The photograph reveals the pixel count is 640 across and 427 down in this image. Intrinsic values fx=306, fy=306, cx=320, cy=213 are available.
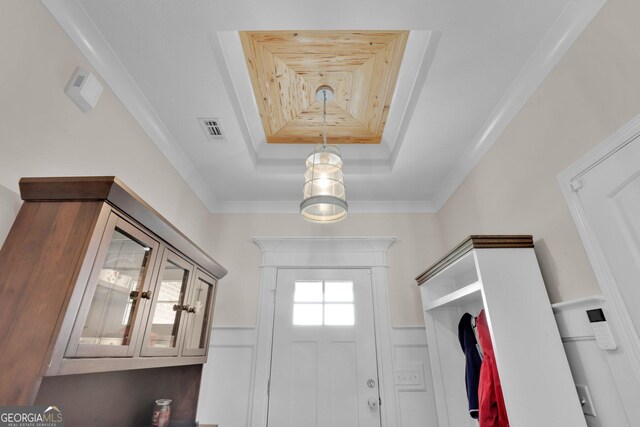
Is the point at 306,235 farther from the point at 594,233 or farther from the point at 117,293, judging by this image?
the point at 594,233

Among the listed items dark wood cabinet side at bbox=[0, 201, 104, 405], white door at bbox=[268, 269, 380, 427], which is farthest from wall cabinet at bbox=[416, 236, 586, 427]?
dark wood cabinet side at bbox=[0, 201, 104, 405]

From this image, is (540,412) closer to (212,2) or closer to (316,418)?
(316,418)

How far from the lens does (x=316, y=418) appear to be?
2377mm

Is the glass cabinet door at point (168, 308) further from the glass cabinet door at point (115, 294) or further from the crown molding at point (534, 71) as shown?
the crown molding at point (534, 71)

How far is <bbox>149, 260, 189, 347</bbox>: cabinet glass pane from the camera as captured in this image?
4.45 ft

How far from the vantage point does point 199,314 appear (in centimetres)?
185

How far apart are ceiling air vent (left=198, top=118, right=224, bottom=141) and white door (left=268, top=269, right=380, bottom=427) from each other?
1329 millimetres

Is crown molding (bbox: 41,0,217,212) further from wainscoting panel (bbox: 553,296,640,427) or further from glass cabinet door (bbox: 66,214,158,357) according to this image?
wainscoting panel (bbox: 553,296,640,427)

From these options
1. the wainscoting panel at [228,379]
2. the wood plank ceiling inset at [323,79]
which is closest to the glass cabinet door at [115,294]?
the wood plank ceiling inset at [323,79]

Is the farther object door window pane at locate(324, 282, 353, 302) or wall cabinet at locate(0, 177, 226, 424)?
door window pane at locate(324, 282, 353, 302)

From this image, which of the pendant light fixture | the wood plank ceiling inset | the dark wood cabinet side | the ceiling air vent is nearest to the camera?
the dark wood cabinet side

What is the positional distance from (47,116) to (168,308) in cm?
96

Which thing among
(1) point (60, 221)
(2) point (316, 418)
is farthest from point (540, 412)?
(1) point (60, 221)

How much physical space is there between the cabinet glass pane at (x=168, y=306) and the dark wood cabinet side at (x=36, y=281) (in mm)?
462
